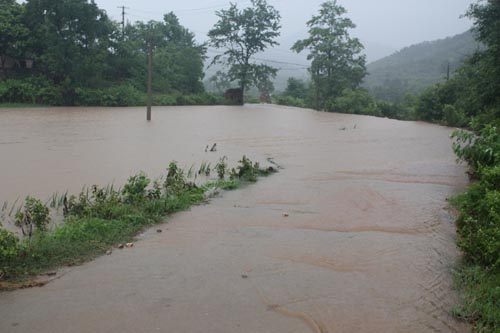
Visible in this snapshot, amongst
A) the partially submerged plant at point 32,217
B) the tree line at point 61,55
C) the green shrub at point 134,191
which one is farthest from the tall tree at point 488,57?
the tree line at point 61,55

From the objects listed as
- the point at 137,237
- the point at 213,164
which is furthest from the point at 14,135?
the point at 137,237

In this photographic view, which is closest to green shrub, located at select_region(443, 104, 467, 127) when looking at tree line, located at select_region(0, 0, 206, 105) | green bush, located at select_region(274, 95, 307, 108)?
tree line, located at select_region(0, 0, 206, 105)

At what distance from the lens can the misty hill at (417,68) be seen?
164ft

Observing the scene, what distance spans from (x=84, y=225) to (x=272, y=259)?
192 cm

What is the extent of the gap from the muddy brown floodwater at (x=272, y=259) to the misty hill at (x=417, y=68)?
41.8 metres

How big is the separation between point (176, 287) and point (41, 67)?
87.8 feet

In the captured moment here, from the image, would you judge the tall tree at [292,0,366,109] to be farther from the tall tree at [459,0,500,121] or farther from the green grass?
the green grass

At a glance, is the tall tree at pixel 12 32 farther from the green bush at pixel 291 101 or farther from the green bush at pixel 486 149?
the green bush at pixel 486 149

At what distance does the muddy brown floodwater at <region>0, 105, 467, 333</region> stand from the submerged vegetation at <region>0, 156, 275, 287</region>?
22 cm

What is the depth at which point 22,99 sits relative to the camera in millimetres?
24422

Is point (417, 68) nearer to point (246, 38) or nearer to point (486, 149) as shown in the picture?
point (246, 38)

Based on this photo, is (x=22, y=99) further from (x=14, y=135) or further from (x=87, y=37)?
(x=14, y=135)

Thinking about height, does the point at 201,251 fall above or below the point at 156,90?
below

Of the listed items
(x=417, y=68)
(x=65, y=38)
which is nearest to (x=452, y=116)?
(x=65, y=38)
